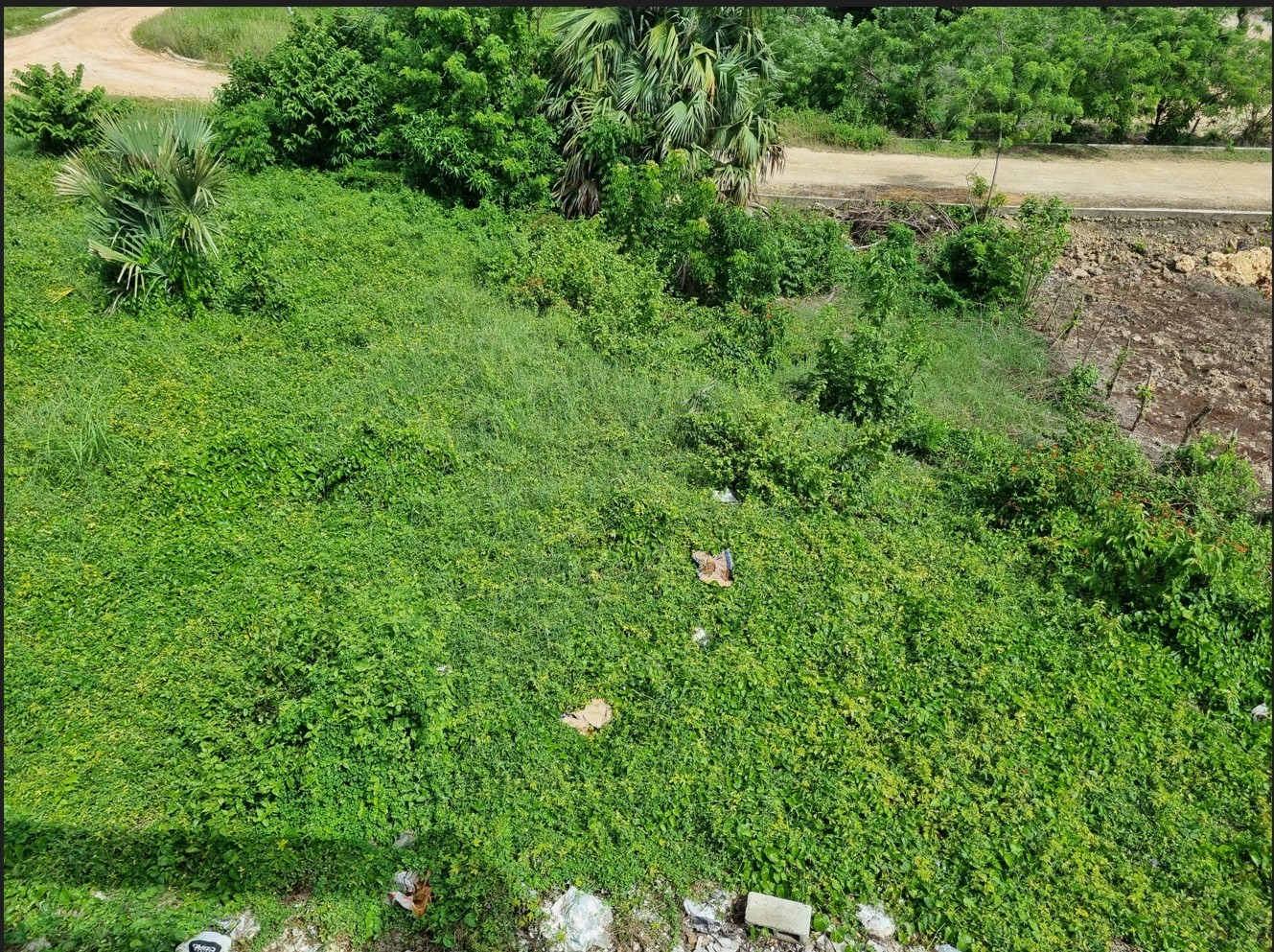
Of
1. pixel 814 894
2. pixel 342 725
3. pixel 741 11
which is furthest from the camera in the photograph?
pixel 741 11

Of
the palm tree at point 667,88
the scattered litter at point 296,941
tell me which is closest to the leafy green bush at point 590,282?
the palm tree at point 667,88

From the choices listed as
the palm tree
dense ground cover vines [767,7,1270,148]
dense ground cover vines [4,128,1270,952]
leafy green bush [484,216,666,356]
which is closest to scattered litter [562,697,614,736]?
dense ground cover vines [4,128,1270,952]

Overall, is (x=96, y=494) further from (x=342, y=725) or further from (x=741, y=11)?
(x=741, y=11)

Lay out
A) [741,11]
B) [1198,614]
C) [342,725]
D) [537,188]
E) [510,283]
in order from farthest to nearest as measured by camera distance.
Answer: [537,188] → [741,11] → [510,283] → [1198,614] → [342,725]

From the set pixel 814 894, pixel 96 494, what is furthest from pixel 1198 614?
pixel 96 494

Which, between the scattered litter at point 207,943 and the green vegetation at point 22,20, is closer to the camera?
the scattered litter at point 207,943

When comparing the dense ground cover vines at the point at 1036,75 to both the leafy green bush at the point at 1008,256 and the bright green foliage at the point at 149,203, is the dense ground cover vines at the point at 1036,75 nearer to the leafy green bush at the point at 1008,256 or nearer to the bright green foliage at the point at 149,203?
the leafy green bush at the point at 1008,256
